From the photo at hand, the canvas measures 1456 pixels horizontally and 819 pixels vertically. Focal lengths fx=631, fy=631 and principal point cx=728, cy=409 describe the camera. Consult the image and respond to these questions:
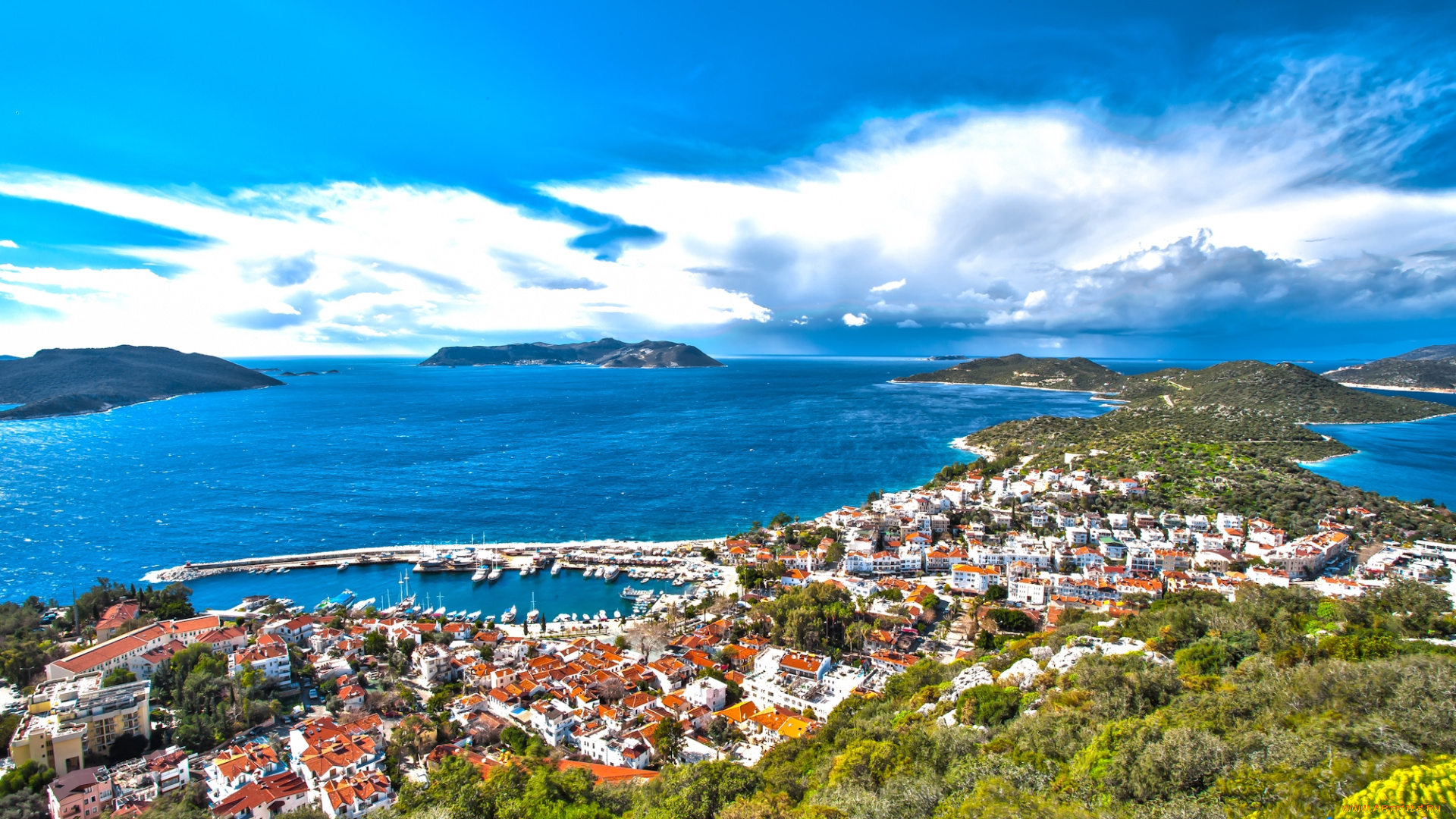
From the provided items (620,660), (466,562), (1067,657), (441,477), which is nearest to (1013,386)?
(441,477)

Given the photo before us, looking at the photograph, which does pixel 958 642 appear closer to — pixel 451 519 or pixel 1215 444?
pixel 451 519

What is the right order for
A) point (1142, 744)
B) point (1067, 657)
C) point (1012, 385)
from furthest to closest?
point (1012, 385) < point (1067, 657) < point (1142, 744)

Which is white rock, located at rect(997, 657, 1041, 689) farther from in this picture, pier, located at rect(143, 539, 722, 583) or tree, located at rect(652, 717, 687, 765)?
pier, located at rect(143, 539, 722, 583)

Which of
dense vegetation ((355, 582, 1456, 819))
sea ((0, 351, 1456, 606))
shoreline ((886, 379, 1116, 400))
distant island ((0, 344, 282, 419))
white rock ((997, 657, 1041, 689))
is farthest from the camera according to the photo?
shoreline ((886, 379, 1116, 400))

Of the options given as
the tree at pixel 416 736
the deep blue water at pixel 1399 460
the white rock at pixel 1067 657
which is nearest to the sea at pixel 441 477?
the deep blue water at pixel 1399 460

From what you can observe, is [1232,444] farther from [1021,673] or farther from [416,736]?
[416,736]

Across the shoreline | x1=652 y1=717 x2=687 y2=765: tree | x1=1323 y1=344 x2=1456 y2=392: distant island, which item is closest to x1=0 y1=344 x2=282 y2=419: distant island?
x1=652 y1=717 x2=687 y2=765: tree
